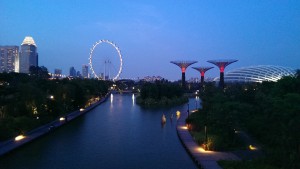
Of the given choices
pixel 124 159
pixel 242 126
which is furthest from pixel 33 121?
pixel 242 126

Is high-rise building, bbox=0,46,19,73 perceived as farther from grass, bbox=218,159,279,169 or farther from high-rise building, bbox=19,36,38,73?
grass, bbox=218,159,279,169

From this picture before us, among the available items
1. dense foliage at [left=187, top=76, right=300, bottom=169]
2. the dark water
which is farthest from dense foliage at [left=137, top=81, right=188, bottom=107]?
Result: dense foliage at [left=187, top=76, right=300, bottom=169]

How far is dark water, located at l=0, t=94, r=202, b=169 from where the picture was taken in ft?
55.5

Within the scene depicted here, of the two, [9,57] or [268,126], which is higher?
[9,57]

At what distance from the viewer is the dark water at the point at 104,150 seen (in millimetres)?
16906

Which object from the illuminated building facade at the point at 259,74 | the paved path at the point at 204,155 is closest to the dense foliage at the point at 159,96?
the paved path at the point at 204,155

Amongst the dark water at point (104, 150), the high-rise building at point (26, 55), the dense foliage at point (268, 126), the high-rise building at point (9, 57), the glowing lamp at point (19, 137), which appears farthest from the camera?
the high-rise building at point (9, 57)

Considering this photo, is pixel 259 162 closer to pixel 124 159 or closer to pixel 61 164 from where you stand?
pixel 124 159

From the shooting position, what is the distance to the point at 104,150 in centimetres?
1992

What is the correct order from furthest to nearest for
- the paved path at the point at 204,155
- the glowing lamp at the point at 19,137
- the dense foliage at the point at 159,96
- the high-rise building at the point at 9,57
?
the high-rise building at the point at 9,57 < the dense foliage at the point at 159,96 < the glowing lamp at the point at 19,137 < the paved path at the point at 204,155

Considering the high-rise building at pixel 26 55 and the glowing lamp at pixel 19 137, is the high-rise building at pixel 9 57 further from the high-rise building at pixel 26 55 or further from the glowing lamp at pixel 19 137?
the glowing lamp at pixel 19 137

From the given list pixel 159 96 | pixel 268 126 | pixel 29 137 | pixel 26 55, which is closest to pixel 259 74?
pixel 159 96

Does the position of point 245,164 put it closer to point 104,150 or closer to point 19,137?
point 104,150

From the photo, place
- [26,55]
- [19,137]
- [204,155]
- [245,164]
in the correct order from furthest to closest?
1. [26,55]
2. [19,137]
3. [204,155]
4. [245,164]
